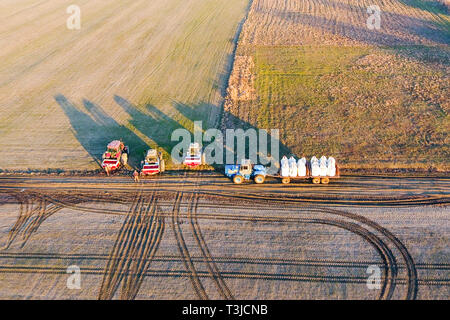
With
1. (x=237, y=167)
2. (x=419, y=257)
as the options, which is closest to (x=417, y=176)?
(x=419, y=257)

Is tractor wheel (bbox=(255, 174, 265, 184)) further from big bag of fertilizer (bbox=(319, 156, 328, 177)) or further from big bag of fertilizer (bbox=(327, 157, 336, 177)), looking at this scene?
big bag of fertilizer (bbox=(327, 157, 336, 177))

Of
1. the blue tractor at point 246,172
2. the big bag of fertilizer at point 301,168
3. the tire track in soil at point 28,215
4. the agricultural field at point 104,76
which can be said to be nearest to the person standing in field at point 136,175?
the agricultural field at point 104,76

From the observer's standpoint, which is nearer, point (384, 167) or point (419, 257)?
point (419, 257)

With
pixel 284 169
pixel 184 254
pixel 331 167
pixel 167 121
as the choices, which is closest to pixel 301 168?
pixel 284 169

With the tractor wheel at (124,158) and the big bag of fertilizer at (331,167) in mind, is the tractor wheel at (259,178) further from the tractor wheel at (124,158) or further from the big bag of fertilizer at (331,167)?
the tractor wheel at (124,158)
